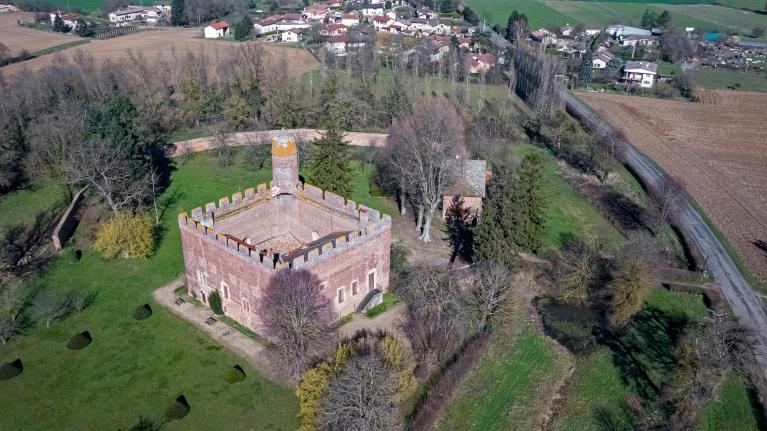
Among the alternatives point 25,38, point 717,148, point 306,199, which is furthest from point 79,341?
point 25,38

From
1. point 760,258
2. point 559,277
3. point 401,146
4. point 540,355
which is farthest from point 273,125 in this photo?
point 760,258

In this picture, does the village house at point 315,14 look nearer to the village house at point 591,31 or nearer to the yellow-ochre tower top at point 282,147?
the village house at point 591,31

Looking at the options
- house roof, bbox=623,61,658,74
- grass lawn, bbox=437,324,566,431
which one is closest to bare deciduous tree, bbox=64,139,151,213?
grass lawn, bbox=437,324,566,431

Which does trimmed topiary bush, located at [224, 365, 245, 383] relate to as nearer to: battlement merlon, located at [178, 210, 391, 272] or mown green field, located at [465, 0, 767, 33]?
battlement merlon, located at [178, 210, 391, 272]

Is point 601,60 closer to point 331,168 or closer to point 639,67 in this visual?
point 639,67

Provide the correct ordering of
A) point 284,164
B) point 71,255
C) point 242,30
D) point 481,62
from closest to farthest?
point 284,164 → point 71,255 → point 481,62 → point 242,30

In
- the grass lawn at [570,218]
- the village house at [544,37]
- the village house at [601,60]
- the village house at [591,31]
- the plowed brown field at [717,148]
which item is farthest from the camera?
the village house at [591,31]

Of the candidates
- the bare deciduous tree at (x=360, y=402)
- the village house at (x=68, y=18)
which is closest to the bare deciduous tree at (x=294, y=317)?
the bare deciduous tree at (x=360, y=402)
